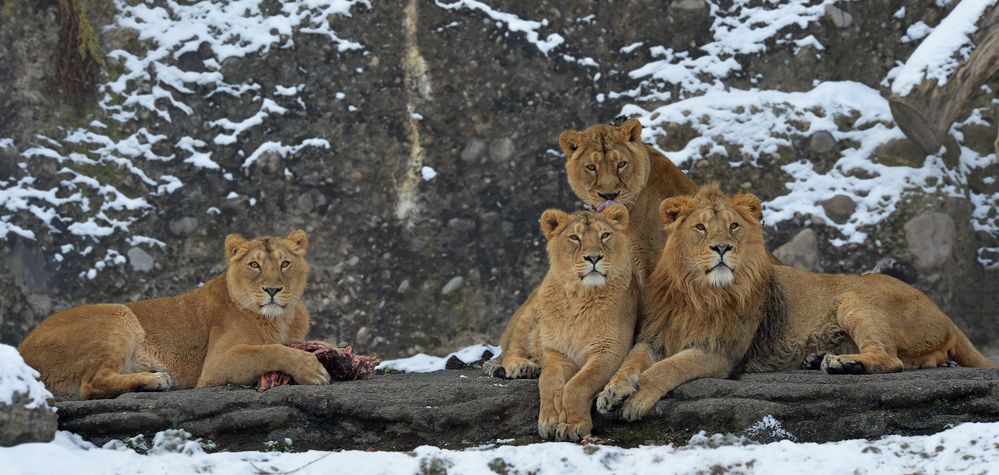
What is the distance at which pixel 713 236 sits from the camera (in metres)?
6.58

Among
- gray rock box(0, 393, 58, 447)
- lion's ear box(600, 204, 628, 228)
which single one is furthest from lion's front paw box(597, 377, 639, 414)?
gray rock box(0, 393, 58, 447)

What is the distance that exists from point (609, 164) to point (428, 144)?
3.15m

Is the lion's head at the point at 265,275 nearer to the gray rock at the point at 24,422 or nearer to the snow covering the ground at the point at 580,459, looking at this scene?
the snow covering the ground at the point at 580,459

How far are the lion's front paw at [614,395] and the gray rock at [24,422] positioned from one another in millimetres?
2364

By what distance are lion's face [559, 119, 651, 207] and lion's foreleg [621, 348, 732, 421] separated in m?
1.49

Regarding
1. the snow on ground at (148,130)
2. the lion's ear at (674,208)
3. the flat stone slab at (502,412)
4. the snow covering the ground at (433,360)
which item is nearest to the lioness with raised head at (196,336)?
the flat stone slab at (502,412)

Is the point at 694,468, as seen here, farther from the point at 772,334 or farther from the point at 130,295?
the point at 130,295

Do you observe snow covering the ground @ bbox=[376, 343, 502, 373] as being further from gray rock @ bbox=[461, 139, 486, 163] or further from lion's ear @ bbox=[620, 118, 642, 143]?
lion's ear @ bbox=[620, 118, 642, 143]

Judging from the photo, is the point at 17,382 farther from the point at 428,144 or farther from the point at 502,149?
the point at 502,149

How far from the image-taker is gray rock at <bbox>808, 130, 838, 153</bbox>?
33.9 feet

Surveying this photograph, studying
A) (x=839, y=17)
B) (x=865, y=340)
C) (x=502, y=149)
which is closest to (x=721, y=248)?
(x=865, y=340)

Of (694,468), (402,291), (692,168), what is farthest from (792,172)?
(694,468)

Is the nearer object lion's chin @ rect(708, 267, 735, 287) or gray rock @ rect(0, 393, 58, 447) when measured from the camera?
gray rock @ rect(0, 393, 58, 447)

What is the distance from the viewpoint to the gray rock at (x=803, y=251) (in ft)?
32.8
